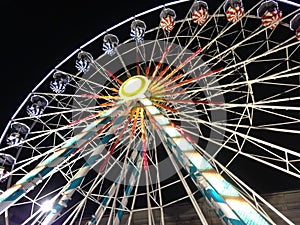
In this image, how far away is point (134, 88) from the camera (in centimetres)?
762

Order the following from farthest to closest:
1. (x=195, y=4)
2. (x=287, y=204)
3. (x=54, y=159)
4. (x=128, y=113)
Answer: (x=287, y=204) → (x=195, y=4) → (x=128, y=113) → (x=54, y=159)

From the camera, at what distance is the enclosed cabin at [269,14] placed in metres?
7.62

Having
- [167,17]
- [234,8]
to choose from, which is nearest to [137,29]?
[167,17]

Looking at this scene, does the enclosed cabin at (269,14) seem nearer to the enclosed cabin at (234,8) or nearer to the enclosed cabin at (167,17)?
the enclosed cabin at (234,8)

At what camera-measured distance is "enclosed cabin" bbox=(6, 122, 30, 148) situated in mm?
8781

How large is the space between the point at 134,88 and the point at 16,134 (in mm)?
3575

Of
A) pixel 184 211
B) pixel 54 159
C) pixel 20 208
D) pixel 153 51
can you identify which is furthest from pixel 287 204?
pixel 20 208

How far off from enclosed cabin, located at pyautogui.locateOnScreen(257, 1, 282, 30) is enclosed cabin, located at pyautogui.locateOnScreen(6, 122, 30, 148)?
6.63 metres

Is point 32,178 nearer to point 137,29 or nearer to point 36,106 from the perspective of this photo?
point 36,106

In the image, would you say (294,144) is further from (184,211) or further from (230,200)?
(230,200)

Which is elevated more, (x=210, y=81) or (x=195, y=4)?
(x=195, y=4)

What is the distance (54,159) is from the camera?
5711 millimetres

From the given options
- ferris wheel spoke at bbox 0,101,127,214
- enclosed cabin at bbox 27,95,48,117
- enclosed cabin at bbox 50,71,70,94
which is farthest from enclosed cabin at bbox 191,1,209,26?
enclosed cabin at bbox 27,95,48,117

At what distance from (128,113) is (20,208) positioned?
9.35 m
